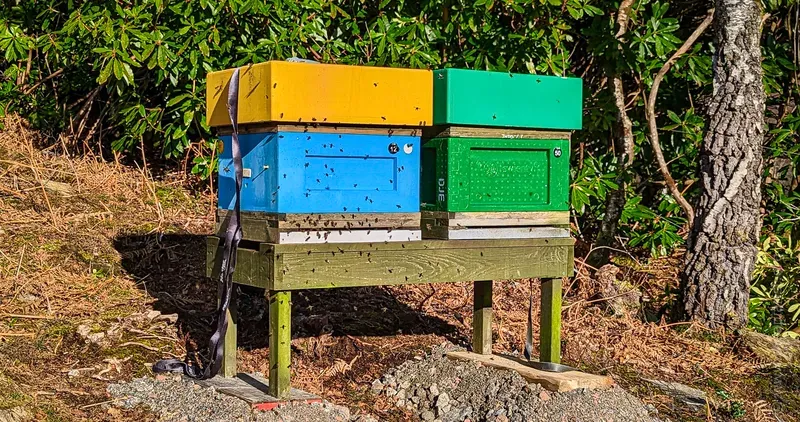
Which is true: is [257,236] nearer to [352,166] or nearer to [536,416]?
[352,166]

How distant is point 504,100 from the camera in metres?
4.86

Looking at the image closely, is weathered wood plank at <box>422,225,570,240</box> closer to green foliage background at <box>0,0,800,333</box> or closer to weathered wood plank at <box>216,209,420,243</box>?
weathered wood plank at <box>216,209,420,243</box>

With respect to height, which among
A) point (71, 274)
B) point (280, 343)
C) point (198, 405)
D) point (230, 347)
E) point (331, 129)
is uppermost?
A: point (331, 129)

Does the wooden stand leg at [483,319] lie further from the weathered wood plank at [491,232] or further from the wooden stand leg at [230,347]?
the wooden stand leg at [230,347]

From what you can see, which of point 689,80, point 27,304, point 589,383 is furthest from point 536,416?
point 689,80

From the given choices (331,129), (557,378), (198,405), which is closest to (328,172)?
(331,129)

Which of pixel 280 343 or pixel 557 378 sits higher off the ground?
pixel 280 343

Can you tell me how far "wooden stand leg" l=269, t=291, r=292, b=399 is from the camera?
4.55 meters

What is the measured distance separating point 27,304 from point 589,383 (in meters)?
3.17

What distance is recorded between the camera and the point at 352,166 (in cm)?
458

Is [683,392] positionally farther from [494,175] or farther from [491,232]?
[494,175]

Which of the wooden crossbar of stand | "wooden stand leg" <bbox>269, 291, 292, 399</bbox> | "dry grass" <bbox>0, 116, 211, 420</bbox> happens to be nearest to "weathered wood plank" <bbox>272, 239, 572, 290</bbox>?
the wooden crossbar of stand

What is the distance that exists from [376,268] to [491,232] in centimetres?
65

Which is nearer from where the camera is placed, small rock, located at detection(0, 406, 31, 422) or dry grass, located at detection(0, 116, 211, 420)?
small rock, located at detection(0, 406, 31, 422)
